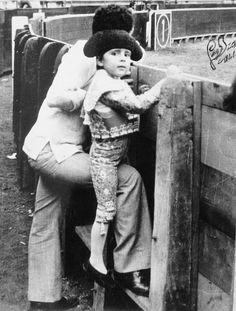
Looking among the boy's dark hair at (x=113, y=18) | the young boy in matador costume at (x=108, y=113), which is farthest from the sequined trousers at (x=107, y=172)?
the boy's dark hair at (x=113, y=18)

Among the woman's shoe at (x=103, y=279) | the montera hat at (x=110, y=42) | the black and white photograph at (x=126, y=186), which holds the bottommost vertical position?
the woman's shoe at (x=103, y=279)

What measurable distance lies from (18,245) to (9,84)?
928 cm

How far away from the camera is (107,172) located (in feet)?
11.0

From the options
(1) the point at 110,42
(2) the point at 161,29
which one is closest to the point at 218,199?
(1) the point at 110,42

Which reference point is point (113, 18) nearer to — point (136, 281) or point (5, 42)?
point (136, 281)

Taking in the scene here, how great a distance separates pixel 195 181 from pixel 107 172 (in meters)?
0.60

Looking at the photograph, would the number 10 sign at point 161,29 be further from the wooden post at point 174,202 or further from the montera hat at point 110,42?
the wooden post at point 174,202

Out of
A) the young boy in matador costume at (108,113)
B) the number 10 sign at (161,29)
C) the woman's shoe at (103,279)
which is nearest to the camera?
the young boy in matador costume at (108,113)

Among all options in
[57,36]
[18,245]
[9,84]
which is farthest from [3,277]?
[9,84]

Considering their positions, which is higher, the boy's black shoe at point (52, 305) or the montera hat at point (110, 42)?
the montera hat at point (110, 42)

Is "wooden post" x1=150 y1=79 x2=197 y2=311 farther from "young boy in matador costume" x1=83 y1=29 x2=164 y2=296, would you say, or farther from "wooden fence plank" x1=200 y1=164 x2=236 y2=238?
"young boy in matador costume" x1=83 y1=29 x2=164 y2=296

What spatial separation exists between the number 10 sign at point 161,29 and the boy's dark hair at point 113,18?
16.3 m

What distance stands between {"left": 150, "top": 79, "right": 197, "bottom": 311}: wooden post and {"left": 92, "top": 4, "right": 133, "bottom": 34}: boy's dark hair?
0.60 meters

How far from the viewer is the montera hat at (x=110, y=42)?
324cm
